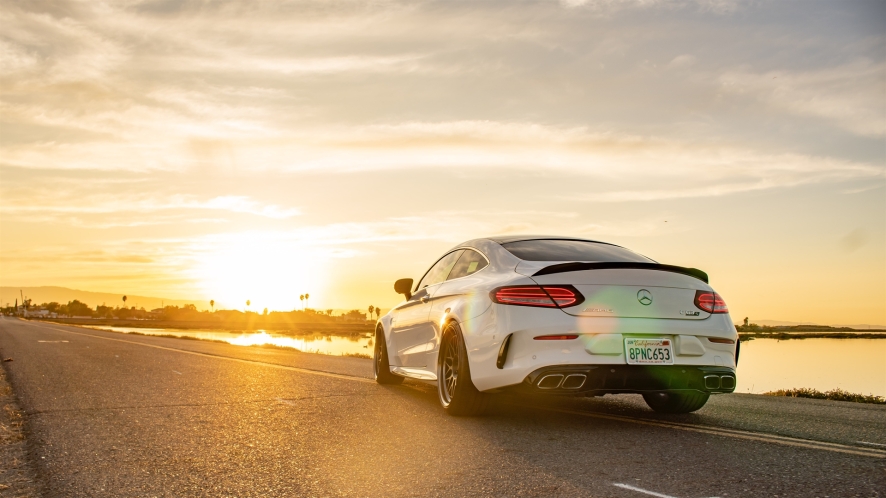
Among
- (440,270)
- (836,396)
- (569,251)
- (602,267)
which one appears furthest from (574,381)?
(836,396)

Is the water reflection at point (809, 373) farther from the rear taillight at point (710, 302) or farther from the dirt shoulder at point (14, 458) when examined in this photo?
the dirt shoulder at point (14, 458)

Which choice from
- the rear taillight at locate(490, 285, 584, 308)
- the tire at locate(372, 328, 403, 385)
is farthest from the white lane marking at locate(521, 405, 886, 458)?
the tire at locate(372, 328, 403, 385)

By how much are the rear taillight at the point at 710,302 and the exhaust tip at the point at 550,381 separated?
135 cm

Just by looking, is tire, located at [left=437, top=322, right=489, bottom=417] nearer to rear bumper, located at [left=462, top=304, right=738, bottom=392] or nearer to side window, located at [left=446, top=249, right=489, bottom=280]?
rear bumper, located at [left=462, top=304, right=738, bottom=392]

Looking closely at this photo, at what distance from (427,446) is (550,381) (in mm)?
1062

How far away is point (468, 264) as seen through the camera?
287 inches

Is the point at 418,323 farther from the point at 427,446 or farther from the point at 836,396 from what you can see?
the point at 836,396

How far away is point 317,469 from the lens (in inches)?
175

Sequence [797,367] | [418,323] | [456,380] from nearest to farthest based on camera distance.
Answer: [456,380]
[418,323]
[797,367]

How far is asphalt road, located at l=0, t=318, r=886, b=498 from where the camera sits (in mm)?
3947

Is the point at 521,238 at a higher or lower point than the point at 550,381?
higher

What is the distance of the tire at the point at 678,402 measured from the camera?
6688 mm

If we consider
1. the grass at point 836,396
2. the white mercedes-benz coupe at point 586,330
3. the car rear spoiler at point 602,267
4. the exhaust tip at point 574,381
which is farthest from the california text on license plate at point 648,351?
the grass at point 836,396

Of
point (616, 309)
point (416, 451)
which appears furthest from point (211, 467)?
point (616, 309)
